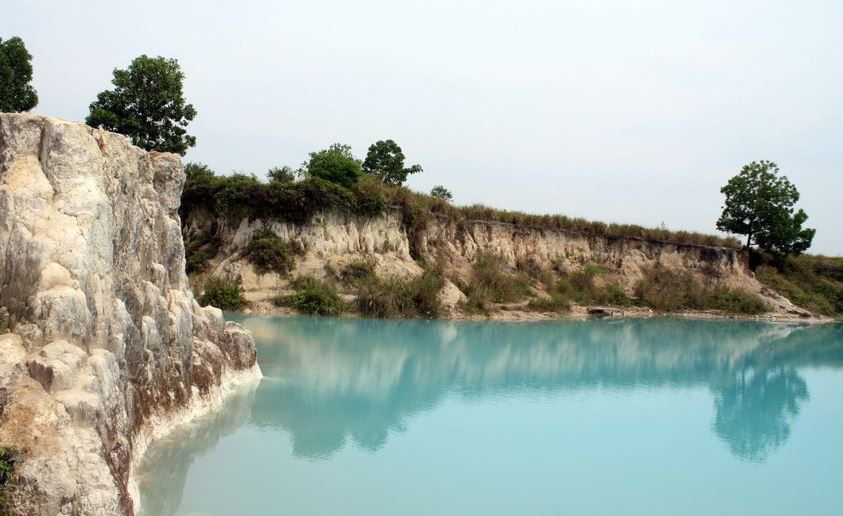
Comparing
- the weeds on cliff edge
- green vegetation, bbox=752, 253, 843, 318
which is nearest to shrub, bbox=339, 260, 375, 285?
the weeds on cliff edge

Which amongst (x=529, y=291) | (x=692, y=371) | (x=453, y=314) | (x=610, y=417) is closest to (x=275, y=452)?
(x=610, y=417)

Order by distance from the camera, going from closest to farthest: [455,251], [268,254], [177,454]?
[177,454], [268,254], [455,251]

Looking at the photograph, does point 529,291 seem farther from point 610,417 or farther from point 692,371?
point 610,417

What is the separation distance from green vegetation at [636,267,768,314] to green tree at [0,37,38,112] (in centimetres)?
3153

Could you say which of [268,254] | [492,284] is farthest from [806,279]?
[268,254]

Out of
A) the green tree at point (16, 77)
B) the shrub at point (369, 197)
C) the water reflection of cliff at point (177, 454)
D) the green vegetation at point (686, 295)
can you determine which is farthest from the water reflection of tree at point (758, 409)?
the green tree at point (16, 77)

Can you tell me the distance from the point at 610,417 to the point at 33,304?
1042cm

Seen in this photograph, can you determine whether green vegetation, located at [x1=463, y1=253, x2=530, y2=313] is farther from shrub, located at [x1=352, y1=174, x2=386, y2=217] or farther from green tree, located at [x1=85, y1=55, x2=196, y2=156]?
green tree, located at [x1=85, y1=55, x2=196, y2=156]

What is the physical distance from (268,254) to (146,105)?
24.0 feet

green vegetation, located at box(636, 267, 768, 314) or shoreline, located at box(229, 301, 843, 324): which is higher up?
green vegetation, located at box(636, 267, 768, 314)

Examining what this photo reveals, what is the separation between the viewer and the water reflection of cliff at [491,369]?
11.9 m

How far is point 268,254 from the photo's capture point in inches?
1081

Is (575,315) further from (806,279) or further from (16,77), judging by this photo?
(16,77)

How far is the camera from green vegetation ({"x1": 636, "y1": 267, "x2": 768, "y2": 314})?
3872 centimetres
